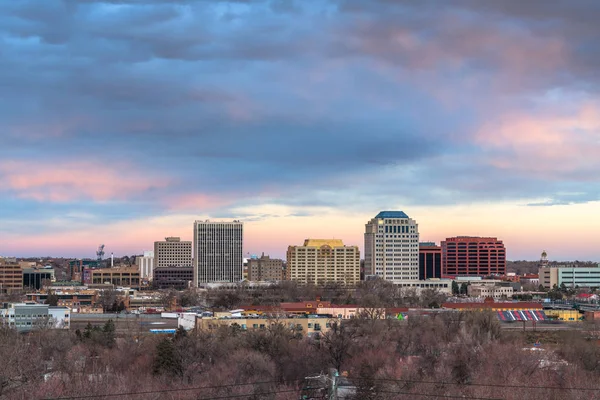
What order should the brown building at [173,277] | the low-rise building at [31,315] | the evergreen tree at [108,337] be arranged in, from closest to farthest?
the evergreen tree at [108,337] < the low-rise building at [31,315] < the brown building at [173,277]

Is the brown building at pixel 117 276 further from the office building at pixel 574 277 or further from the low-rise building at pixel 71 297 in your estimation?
the office building at pixel 574 277

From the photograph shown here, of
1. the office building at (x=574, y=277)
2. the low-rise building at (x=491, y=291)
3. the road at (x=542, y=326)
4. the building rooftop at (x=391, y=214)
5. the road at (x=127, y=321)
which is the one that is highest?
the building rooftop at (x=391, y=214)

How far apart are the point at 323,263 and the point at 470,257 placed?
36482 millimetres

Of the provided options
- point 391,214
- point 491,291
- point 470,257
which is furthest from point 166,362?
point 470,257

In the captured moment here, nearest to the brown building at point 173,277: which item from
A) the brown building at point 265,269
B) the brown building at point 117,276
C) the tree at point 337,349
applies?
the brown building at point 117,276

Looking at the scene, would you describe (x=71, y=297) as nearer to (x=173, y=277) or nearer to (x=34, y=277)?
(x=34, y=277)

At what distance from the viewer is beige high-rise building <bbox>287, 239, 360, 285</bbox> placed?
564 feet

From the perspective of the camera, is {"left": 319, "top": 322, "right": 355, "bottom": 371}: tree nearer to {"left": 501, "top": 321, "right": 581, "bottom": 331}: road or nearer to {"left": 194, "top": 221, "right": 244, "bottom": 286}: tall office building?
{"left": 501, "top": 321, "right": 581, "bottom": 331}: road

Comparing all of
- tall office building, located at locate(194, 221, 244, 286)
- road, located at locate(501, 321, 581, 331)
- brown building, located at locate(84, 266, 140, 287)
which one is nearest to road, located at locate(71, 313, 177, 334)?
road, located at locate(501, 321, 581, 331)

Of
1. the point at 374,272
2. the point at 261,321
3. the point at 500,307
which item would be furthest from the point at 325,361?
the point at 374,272

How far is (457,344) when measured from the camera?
54.7 metres

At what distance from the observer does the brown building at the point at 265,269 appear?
192 m

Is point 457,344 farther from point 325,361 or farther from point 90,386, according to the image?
point 90,386

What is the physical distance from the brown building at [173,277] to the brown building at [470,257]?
5258cm
